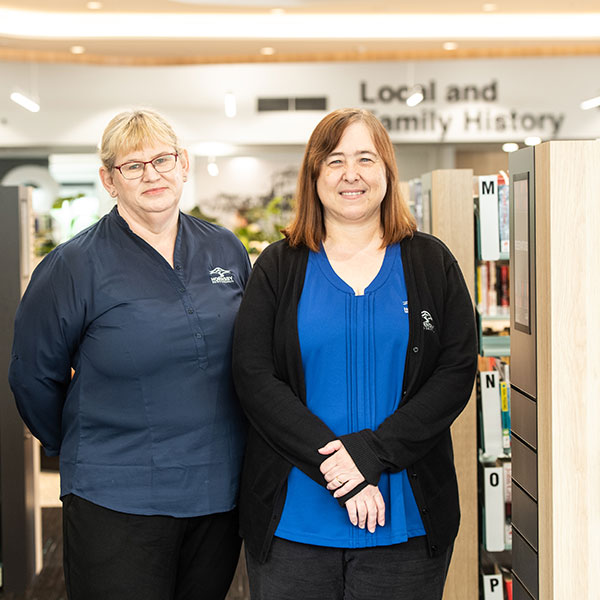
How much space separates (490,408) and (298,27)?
623 centimetres

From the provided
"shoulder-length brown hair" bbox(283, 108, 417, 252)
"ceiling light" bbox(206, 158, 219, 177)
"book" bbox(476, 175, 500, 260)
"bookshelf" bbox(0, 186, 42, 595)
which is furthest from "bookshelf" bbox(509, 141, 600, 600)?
"ceiling light" bbox(206, 158, 219, 177)

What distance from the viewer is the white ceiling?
7578mm

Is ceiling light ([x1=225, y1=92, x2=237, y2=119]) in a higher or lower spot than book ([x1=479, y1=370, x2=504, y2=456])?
higher

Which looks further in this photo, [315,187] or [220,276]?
[220,276]

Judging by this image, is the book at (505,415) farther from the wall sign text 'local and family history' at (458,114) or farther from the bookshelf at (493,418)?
the wall sign text 'local and family history' at (458,114)

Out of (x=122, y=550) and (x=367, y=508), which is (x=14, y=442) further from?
(x=367, y=508)

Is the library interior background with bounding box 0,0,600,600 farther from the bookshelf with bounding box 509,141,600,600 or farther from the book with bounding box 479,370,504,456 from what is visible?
the bookshelf with bounding box 509,141,600,600

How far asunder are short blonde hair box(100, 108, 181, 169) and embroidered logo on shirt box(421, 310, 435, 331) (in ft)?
2.41

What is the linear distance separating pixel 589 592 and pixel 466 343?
1.91 feet

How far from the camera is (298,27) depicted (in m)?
8.27

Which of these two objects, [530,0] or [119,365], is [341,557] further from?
[530,0]

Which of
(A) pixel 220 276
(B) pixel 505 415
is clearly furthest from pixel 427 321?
(B) pixel 505 415

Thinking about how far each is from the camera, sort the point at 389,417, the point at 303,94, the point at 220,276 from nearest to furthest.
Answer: the point at 389,417
the point at 220,276
the point at 303,94

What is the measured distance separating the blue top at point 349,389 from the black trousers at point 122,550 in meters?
0.31
